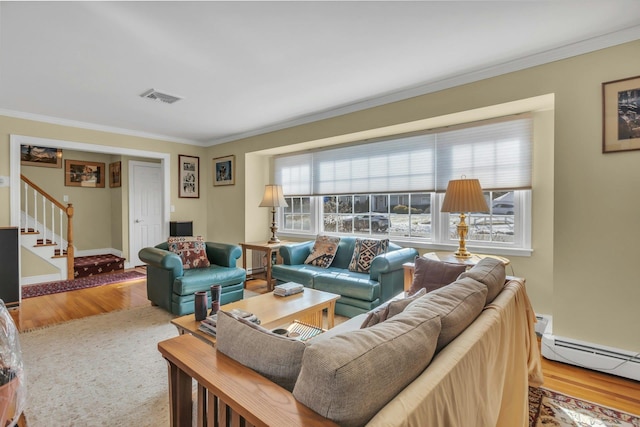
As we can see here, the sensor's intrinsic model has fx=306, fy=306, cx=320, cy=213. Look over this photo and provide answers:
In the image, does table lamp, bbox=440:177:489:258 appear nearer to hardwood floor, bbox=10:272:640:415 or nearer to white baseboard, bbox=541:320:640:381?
white baseboard, bbox=541:320:640:381

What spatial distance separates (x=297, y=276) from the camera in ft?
11.5

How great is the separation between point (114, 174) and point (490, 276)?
23.1 ft

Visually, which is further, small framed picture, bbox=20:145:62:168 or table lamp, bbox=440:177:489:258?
small framed picture, bbox=20:145:62:168

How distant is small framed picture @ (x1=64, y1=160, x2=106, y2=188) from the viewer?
19.7ft

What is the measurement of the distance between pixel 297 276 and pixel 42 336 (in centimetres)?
242

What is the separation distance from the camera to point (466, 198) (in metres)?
2.58

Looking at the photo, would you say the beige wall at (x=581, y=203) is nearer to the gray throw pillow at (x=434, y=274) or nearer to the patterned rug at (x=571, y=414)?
the patterned rug at (x=571, y=414)

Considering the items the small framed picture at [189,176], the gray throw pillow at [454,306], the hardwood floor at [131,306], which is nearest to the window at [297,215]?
the hardwood floor at [131,306]

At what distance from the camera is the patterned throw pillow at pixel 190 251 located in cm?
365

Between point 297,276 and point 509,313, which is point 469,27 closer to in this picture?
point 509,313

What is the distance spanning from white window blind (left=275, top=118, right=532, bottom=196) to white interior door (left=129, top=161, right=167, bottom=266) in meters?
3.12

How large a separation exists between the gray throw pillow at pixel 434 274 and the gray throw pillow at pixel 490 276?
306mm

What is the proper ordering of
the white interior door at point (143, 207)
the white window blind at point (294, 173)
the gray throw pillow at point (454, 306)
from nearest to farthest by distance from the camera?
the gray throw pillow at point (454, 306)
the white window blind at point (294, 173)
the white interior door at point (143, 207)

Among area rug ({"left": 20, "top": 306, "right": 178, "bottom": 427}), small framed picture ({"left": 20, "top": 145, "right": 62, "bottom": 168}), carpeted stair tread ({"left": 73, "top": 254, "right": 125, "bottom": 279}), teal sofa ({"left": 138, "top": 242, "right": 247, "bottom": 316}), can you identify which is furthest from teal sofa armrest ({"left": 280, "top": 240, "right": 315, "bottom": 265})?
small framed picture ({"left": 20, "top": 145, "right": 62, "bottom": 168})
